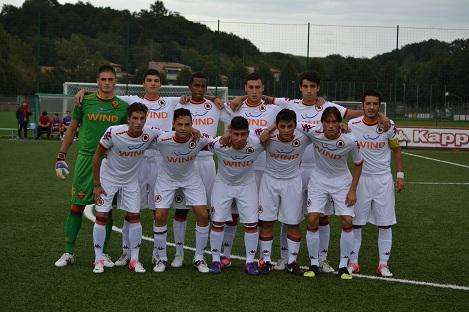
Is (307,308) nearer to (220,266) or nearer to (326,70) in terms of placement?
(220,266)

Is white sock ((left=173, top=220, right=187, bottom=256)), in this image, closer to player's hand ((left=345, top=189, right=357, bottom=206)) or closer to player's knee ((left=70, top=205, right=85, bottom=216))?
player's knee ((left=70, top=205, right=85, bottom=216))

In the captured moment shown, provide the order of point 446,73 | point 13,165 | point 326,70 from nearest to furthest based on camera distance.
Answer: point 13,165 < point 326,70 < point 446,73

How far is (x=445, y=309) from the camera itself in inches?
212

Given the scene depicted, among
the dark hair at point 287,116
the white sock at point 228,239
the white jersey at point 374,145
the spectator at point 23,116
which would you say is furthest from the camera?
the spectator at point 23,116

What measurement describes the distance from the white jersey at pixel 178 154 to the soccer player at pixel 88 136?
2.01ft

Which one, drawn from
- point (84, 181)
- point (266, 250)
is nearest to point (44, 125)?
point (84, 181)

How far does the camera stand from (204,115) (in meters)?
6.96

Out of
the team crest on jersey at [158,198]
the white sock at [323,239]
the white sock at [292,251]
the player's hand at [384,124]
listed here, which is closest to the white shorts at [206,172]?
the team crest on jersey at [158,198]

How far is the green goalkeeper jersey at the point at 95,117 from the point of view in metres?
6.61

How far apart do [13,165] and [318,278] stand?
39.2 feet

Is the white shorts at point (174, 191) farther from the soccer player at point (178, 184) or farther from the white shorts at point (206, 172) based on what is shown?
the white shorts at point (206, 172)

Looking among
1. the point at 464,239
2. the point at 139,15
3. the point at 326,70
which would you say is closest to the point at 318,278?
the point at 464,239

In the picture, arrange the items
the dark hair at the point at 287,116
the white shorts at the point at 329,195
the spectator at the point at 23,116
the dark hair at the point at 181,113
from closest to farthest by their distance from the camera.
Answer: the dark hair at the point at 287,116 < the dark hair at the point at 181,113 < the white shorts at the point at 329,195 < the spectator at the point at 23,116

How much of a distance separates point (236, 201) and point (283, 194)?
1.65 ft
